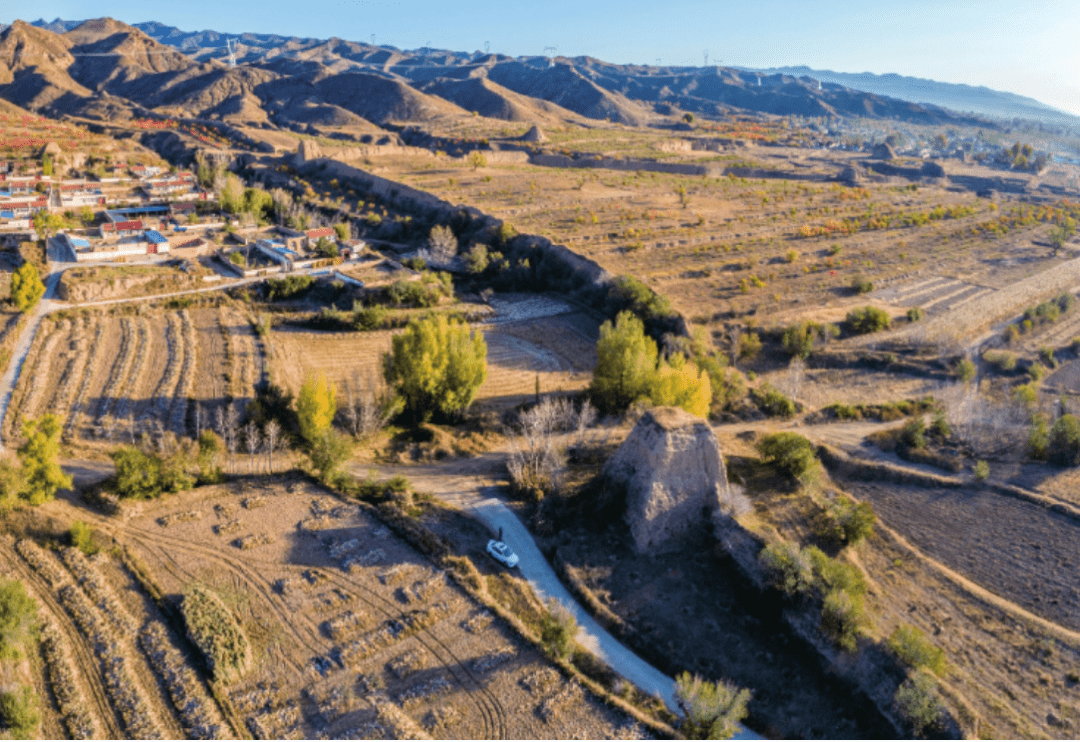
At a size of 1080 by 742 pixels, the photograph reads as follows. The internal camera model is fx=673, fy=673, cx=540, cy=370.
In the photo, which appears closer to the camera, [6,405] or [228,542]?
[228,542]

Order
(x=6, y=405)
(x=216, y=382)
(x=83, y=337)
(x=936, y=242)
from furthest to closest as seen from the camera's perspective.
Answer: (x=936, y=242) < (x=83, y=337) < (x=216, y=382) < (x=6, y=405)

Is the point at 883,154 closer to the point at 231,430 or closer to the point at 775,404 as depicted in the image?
the point at 775,404

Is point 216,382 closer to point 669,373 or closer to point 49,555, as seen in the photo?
point 49,555

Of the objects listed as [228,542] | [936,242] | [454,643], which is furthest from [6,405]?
[936,242]

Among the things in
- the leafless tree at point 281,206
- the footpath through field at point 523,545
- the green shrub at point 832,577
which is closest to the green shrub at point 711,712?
the footpath through field at point 523,545

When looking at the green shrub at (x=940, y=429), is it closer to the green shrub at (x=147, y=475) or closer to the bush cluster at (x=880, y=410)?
the bush cluster at (x=880, y=410)

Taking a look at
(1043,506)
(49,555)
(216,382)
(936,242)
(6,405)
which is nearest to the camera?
(49,555)
